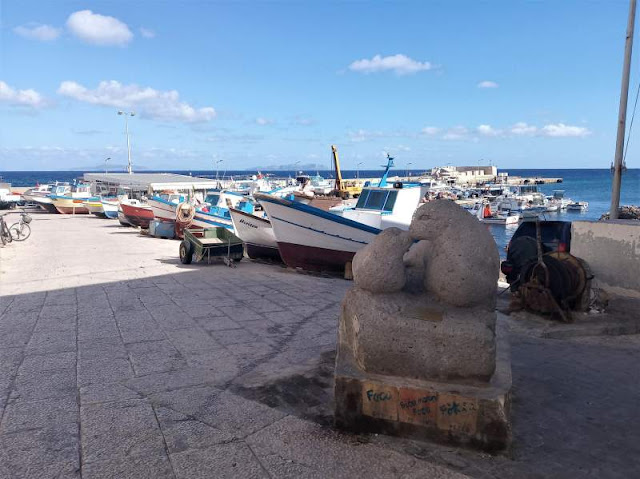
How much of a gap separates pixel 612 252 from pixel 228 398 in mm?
5623

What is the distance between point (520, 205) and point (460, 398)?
141 feet

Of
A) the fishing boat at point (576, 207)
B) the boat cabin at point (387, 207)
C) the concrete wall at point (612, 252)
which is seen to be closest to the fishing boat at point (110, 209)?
the boat cabin at point (387, 207)

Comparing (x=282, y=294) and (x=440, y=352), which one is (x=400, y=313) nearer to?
(x=440, y=352)

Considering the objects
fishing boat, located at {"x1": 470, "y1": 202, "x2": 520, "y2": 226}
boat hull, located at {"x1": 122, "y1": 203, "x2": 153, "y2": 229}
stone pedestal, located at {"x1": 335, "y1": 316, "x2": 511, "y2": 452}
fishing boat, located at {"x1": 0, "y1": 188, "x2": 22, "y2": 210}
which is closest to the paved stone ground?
stone pedestal, located at {"x1": 335, "y1": 316, "x2": 511, "y2": 452}

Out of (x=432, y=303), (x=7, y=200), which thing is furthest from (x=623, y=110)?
(x=7, y=200)

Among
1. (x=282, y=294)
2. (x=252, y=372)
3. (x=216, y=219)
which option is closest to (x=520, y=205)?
(x=216, y=219)

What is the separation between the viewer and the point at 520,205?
42781 mm

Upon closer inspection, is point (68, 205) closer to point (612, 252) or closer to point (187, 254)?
point (187, 254)

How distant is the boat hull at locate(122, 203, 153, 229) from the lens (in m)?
21.7

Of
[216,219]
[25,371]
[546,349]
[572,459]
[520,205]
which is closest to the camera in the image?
[572,459]

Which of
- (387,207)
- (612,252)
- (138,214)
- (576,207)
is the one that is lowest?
(576,207)

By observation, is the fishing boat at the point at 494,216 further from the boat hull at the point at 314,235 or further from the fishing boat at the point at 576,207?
the boat hull at the point at 314,235

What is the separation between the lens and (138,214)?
862 inches

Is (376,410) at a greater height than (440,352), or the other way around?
(440,352)
